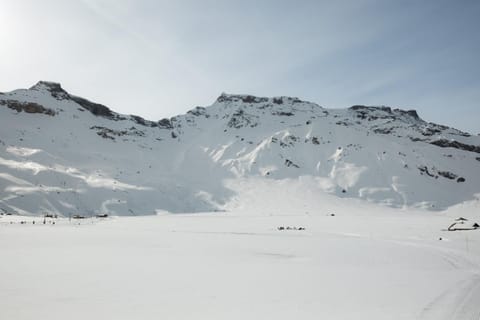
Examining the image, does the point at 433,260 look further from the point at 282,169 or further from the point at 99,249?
the point at 282,169

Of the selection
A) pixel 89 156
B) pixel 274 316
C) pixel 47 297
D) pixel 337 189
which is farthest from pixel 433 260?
pixel 89 156

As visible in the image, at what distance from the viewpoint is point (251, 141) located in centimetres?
10406

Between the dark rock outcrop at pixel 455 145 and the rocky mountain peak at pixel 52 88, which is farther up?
the rocky mountain peak at pixel 52 88

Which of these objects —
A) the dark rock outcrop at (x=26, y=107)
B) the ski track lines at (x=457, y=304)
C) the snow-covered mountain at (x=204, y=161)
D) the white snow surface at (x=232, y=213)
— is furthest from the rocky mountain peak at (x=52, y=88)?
the ski track lines at (x=457, y=304)

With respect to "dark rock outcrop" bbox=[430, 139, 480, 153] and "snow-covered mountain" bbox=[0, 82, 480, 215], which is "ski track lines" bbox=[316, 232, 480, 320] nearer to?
"snow-covered mountain" bbox=[0, 82, 480, 215]

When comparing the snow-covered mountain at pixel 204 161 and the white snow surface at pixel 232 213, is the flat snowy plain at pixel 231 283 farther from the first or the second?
the snow-covered mountain at pixel 204 161

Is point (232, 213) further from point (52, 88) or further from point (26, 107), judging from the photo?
point (52, 88)

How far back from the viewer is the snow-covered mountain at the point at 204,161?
59.4 meters

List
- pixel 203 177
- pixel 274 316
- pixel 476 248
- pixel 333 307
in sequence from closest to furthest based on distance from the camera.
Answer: pixel 274 316, pixel 333 307, pixel 476 248, pixel 203 177

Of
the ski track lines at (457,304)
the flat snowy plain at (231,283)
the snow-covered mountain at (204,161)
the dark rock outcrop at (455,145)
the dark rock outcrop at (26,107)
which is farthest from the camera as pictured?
the dark rock outcrop at (455,145)

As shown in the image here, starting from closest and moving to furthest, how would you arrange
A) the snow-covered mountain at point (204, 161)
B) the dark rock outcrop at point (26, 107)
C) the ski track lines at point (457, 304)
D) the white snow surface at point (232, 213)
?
the ski track lines at point (457, 304), the white snow surface at point (232, 213), the snow-covered mountain at point (204, 161), the dark rock outcrop at point (26, 107)

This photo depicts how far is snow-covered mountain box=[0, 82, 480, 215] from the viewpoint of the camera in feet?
195

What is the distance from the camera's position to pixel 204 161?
94.9 meters

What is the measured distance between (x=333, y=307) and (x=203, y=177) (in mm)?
77617
